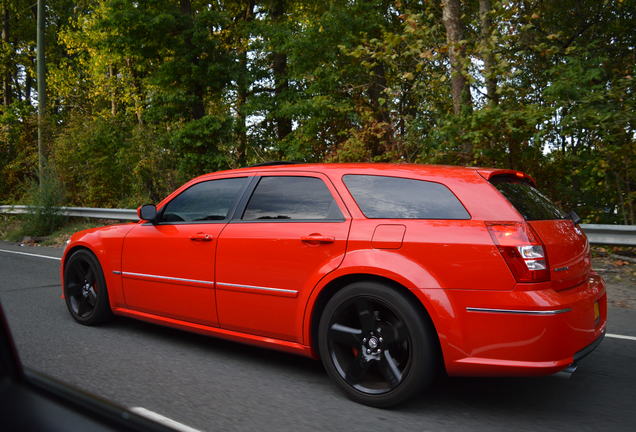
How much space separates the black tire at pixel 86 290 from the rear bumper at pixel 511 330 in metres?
3.47

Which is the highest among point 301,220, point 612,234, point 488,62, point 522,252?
point 488,62

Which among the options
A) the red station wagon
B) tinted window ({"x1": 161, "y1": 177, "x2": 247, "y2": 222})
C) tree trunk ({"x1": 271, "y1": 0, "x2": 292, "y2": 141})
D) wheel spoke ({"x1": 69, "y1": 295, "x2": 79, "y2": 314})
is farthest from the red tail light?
tree trunk ({"x1": 271, "y1": 0, "x2": 292, "y2": 141})

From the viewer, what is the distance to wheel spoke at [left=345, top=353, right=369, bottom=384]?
3.59m

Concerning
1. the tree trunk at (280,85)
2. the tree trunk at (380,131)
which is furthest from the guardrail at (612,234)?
the tree trunk at (280,85)

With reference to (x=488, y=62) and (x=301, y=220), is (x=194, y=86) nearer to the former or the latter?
(x=488, y=62)

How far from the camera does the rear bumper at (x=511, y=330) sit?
3.11m

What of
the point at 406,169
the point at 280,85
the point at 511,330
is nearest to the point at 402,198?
the point at 406,169

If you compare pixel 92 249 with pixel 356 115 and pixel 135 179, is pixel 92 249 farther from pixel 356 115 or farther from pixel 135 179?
pixel 135 179

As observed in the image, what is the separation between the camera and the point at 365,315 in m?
3.62

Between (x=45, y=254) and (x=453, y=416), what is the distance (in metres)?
10.5

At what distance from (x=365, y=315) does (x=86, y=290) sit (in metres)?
3.31

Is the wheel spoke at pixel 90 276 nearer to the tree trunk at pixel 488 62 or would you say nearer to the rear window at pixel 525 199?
the rear window at pixel 525 199

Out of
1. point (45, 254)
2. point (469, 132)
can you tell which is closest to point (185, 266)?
point (469, 132)

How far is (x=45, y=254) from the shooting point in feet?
38.2
